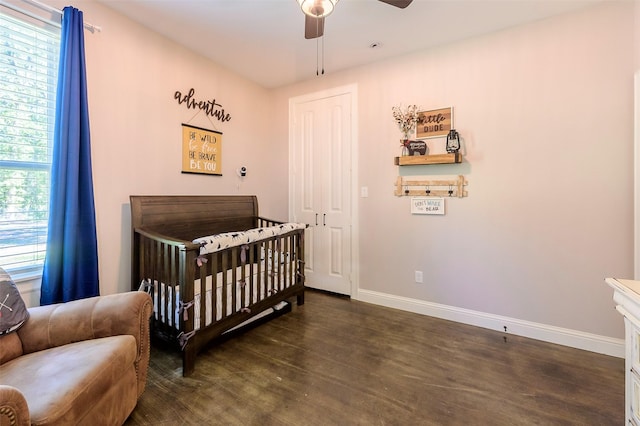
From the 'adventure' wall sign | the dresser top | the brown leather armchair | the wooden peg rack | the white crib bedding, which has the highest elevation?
the 'adventure' wall sign

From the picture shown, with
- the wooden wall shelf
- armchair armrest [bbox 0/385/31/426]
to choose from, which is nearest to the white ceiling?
the wooden wall shelf

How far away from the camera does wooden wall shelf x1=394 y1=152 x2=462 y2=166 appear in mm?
2570

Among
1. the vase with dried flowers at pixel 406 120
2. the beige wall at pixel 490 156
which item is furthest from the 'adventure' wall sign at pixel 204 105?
the vase with dried flowers at pixel 406 120

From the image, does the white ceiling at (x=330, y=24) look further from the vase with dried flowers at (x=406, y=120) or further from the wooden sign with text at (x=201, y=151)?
the wooden sign with text at (x=201, y=151)

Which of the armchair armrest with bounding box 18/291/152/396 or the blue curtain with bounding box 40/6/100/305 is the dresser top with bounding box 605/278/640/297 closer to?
the armchair armrest with bounding box 18/291/152/396

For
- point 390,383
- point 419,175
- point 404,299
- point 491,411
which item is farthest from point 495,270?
point 390,383

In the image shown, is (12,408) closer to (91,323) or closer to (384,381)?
(91,323)

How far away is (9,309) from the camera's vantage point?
1.35 m

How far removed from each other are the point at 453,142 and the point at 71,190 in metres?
3.01

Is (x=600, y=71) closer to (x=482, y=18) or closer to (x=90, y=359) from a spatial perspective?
(x=482, y=18)

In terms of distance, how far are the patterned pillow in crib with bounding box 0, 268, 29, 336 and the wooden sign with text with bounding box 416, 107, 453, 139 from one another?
3096mm

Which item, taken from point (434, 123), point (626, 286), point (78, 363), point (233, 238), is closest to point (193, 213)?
point (233, 238)

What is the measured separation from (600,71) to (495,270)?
5.62ft

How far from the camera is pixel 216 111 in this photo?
10.3 feet
